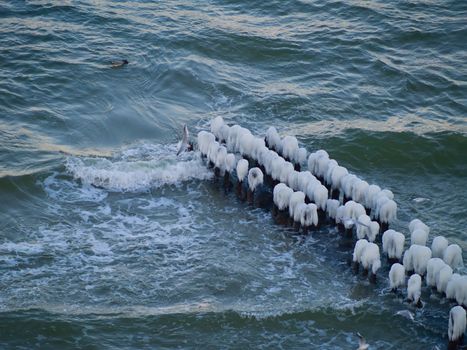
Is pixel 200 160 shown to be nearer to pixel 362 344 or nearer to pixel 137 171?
pixel 137 171

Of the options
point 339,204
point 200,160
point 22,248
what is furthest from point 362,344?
point 200,160

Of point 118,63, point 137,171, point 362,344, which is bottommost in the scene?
point 362,344

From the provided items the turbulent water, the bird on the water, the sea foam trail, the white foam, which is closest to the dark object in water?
the turbulent water

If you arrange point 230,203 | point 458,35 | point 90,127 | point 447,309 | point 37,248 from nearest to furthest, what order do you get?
point 447,309 → point 37,248 → point 230,203 → point 90,127 → point 458,35

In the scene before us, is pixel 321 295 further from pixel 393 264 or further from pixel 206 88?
pixel 206 88

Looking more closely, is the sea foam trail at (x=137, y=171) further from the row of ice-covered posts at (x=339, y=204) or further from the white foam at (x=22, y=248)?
the white foam at (x=22, y=248)

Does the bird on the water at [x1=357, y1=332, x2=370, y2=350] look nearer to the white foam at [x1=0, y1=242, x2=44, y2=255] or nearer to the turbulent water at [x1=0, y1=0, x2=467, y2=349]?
the turbulent water at [x1=0, y1=0, x2=467, y2=349]

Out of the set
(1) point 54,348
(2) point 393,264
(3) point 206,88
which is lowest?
(1) point 54,348

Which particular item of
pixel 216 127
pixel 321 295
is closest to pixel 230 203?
pixel 216 127

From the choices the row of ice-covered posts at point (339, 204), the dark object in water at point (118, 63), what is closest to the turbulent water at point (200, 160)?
the dark object in water at point (118, 63)
